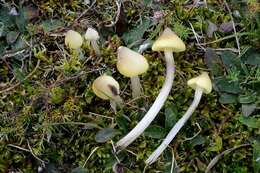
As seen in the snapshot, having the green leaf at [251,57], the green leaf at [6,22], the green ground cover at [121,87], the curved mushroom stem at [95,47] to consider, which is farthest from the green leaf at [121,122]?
the green leaf at [6,22]

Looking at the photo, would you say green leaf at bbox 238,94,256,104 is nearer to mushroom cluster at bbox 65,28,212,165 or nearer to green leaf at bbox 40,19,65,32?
mushroom cluster at bbox 65,28,212,165

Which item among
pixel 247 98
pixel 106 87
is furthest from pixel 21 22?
pixel 247 98

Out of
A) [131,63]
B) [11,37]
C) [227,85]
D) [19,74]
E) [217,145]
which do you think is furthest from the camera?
[11,37]

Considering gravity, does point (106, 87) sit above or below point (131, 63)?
below

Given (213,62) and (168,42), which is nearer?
(168,42)

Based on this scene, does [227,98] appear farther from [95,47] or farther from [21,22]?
[21,22]

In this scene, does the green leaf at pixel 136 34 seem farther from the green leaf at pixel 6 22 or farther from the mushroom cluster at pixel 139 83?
the green leaf at pixel 6 22

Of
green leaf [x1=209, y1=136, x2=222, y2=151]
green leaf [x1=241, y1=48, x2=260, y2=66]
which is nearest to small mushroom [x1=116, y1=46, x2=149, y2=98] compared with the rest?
green leaf [x1=209, y1=136, x2=222, y2=151]

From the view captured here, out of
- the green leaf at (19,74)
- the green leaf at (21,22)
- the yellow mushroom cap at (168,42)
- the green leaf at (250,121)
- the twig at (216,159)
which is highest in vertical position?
the yellow mushroom cap at (168,42)
